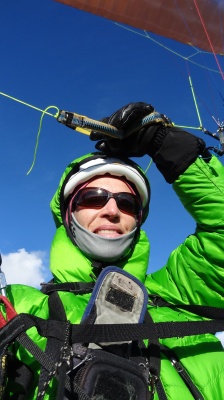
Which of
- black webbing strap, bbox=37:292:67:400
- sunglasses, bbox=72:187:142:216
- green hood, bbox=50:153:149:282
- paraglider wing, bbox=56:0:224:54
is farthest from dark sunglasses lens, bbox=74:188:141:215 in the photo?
paraglider wing, bbox=56:0:224:54

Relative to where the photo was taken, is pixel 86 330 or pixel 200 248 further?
pixel 200 248

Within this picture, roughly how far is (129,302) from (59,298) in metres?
0.29

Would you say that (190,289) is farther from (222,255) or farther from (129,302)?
(129,302)

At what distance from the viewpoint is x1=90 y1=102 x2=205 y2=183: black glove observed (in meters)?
2.01

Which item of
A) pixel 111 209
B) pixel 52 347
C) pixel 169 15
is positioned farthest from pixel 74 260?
pixel 169 15

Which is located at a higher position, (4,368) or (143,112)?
(143,112)

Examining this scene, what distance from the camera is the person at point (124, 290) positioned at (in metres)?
1.32

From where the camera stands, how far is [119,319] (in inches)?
57.8

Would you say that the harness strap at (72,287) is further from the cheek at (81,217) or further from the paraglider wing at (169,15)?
the paraglider wing at (169,15)

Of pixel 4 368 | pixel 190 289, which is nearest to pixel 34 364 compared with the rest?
pixel 4 368

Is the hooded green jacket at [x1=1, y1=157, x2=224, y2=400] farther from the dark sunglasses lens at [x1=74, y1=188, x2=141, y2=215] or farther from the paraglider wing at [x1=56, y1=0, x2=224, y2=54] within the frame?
the paraglider wing at [x1=56, y1=0, x2=224, y2=54]

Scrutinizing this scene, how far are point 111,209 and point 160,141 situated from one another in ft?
1.42

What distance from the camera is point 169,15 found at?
8531 millimetres

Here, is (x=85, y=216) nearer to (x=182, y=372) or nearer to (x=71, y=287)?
(x=71, y=287)
